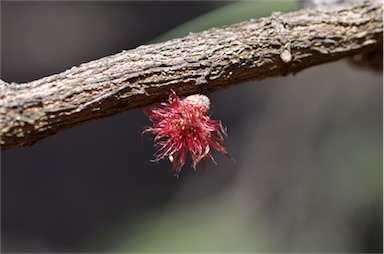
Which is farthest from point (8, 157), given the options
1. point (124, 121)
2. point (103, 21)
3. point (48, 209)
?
point (103, 21)

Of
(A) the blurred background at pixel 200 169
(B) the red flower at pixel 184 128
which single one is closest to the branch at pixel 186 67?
(B) the red flower at pixel 184 128

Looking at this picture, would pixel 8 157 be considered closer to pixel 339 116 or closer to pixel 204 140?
pixel 339 116

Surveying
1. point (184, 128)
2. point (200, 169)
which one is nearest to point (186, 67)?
point (184, 128)

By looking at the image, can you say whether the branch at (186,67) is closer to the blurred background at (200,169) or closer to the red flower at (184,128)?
the red flower at (184,128)

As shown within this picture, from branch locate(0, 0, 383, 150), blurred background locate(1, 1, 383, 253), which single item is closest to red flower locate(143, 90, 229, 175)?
branch locate(0, 0, 383, 150)

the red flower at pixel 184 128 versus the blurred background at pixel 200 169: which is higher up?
the blurred background at pixel 200 169

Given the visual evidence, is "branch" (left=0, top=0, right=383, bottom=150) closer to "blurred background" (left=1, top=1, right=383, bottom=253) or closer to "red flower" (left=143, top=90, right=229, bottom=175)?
"red flower" (left=143, top=90, right=229, bottom=175)
